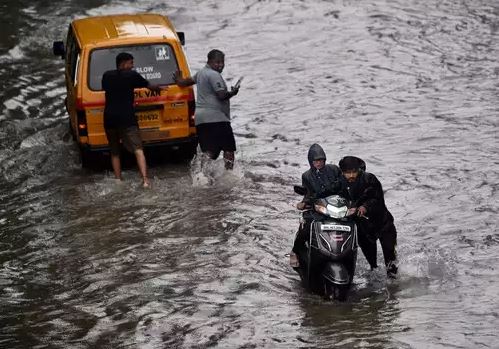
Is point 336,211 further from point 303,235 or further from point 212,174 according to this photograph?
point 212,174

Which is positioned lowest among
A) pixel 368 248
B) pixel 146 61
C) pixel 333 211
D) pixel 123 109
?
pixel 368 248

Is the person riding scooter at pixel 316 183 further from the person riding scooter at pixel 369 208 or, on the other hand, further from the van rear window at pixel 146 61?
the van rear window at pixel 146 61

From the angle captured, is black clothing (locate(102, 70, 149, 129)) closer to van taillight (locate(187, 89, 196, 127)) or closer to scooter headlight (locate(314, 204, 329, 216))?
van taillight (locate(187, 89, 196, 127))

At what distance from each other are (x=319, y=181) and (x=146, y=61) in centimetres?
511

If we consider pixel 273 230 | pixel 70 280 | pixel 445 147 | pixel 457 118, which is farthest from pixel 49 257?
pixel 457 118

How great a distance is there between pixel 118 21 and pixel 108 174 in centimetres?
230

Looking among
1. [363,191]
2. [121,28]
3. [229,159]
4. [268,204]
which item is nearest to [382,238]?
[363,191]

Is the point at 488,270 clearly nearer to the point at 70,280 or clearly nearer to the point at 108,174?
the point at 70,280

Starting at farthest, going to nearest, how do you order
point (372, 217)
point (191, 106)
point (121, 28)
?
point (121, 28)
point (191, 106)
point (372, 217)

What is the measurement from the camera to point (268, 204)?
528 inches

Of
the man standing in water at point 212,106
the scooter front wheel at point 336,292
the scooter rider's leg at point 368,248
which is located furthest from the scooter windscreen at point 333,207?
the man standing in water at point 212,106

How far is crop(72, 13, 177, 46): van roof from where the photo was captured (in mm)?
14587

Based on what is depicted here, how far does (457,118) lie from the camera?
1738cm

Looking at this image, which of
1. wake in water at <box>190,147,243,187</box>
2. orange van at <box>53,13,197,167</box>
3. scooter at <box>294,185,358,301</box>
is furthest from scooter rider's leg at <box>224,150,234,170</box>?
scooter at <box>294,185,358,301</box>
